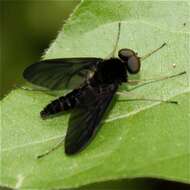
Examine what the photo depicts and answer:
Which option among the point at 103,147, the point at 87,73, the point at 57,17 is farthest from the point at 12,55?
the point at 103,147

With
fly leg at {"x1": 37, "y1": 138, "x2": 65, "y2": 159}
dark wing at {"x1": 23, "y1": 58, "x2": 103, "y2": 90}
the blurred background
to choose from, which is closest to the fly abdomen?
dark wing at {"x1": 23, "y1": 58, "x2": 103, "y2": 90}

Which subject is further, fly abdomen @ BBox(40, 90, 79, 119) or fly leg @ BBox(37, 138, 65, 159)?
fly abdomen @ BBox(40, 90, 79, 119)

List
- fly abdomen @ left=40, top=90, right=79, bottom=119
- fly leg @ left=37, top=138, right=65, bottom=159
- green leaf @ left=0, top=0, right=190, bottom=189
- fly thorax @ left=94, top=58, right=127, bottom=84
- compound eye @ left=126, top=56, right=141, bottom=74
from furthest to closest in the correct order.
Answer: fly thorax @ left=94, top=58, right=127, bottom=84 → compound eye @ left=126, top=56, right=141, bottom=74 → fly abdomen @ left=40, top=90, right=79, bottom=119 → fly leg @ left=37, top=138, right=65, bottom=159 → green leaf @ left=0, top=0, right=190, bottom=189

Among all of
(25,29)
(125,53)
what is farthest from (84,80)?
(25,29)

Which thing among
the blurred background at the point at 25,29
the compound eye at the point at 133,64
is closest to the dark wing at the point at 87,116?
the compound eye at the point at 133,64

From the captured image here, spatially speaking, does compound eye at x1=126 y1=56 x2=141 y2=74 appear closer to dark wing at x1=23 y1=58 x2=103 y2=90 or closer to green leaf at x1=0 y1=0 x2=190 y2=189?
green leaf at x1=0 y1=0 x2=190 y2=189

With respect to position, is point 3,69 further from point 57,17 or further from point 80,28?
point 80,28

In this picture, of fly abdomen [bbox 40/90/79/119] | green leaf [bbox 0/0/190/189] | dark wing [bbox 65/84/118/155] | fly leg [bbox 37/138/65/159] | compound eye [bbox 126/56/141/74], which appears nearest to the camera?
green leaf [bbox 0/0/190/189]
